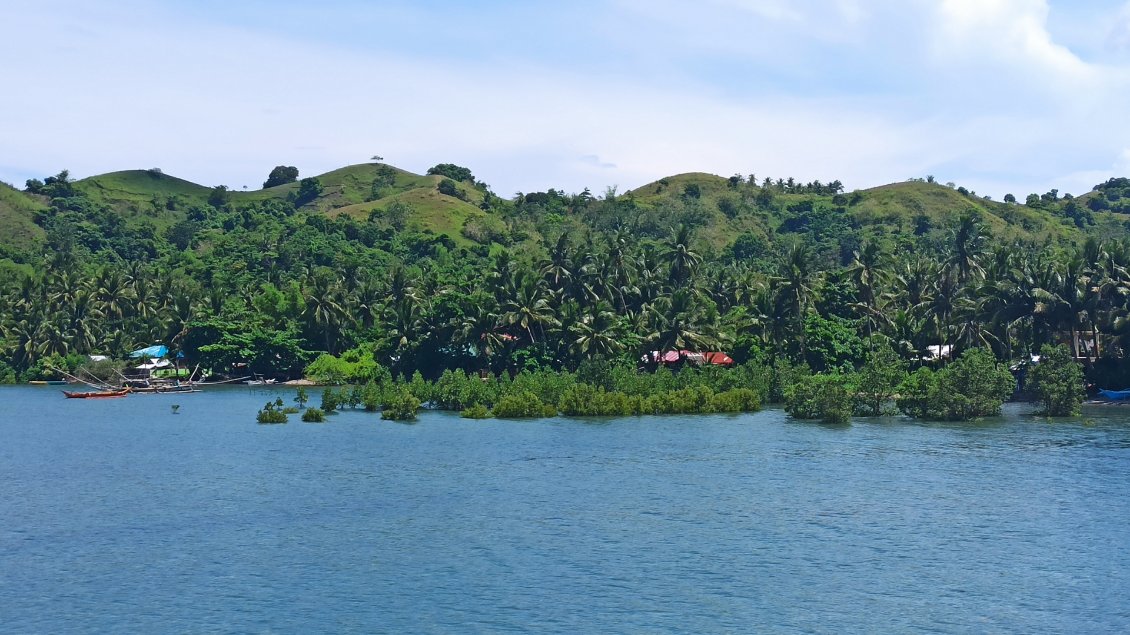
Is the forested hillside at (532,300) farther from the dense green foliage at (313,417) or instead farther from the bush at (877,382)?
the dense green foliage at (313,417)

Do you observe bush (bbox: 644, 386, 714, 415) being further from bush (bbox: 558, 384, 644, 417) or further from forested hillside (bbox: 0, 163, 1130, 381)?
forested hillside (bbox: 0, 163, 1130, 381)

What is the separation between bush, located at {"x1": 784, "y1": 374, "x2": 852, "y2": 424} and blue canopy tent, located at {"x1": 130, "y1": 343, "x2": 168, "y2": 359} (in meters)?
73.0

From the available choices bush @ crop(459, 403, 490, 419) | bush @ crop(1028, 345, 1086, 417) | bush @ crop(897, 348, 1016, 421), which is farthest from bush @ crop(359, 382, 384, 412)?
bush @ crop(1028, 345, 1086, 417)

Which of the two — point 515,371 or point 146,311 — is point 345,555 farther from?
point 146,311

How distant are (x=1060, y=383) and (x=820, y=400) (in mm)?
16156

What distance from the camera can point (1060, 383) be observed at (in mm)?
75188

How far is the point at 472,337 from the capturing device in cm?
10156

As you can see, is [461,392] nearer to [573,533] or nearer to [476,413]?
[476,413]

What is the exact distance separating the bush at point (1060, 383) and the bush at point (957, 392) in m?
2.56

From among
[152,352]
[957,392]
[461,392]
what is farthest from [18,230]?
[957,392]

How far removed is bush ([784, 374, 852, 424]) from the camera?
73125 millimetres

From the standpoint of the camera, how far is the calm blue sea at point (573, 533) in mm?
31516

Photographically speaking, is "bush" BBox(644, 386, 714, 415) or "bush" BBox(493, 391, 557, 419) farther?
"bush" BBox(644, 386, 714, 415)

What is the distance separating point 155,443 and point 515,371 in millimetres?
40120
